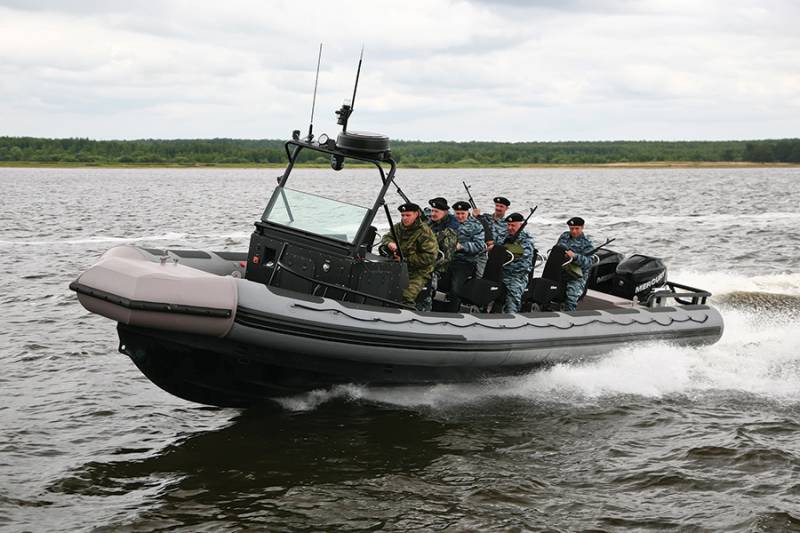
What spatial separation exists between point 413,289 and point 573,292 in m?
2.02

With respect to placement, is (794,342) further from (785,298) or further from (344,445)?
(344,445)

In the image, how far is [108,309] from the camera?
5.95 m

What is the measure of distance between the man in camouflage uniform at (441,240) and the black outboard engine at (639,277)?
7.52 ft

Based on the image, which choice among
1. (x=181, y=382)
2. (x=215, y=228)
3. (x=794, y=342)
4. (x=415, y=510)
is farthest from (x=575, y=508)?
(x=215, y=228)

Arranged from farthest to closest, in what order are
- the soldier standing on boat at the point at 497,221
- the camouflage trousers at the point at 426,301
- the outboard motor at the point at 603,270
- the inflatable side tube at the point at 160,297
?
the outboard motor at the point at 603,270
the soldier standing on boat at the point at 497,221
the camouflage trousers at the point at 426,301
the inflatable side tube at the point at 160,297

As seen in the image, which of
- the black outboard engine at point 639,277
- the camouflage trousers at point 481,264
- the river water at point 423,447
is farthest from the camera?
the black outboard engine at point 639,277

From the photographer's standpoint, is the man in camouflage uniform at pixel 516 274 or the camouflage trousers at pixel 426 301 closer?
the camouflage trousers at pixel 426 301

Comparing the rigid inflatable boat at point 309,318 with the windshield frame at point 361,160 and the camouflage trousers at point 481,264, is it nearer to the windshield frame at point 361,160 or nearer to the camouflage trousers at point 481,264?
the windshield frame at point 361,160

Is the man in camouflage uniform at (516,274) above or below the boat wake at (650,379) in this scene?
above

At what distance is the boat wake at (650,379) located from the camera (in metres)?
7.42

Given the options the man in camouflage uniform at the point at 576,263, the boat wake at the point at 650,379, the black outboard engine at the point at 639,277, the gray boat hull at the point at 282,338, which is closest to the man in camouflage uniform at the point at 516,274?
the gray boat hull at the point at 282,338

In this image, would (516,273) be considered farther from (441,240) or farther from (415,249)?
(415,249)

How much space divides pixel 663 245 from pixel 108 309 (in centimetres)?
1672

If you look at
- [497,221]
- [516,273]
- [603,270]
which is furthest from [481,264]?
[603,270]
